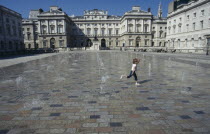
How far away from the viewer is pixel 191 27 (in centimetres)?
3816

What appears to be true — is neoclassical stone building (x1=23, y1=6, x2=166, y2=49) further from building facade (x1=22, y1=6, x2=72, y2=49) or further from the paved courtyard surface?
the paved courtyard surface

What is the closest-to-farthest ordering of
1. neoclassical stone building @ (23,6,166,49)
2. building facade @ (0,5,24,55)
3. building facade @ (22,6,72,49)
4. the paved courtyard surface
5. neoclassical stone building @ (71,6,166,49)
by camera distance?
the paved courtyard surface, building facade @ (0,5,24,55), building facade @ (22,6,72,49), neoclassical stone building @ (23,6,166,49), neoclassical stone building @ (71,6,166,49)

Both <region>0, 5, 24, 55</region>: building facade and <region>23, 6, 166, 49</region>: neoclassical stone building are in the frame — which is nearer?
<region>0, 5, 24, 55</region>: building facade

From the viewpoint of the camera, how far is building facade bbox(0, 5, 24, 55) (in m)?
37.4

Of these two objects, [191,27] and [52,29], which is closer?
[191,27]

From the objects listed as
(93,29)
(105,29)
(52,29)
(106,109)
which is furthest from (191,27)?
(52,29)

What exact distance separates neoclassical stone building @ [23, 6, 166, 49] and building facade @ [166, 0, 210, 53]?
648 inches

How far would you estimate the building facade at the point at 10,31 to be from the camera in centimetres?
3744

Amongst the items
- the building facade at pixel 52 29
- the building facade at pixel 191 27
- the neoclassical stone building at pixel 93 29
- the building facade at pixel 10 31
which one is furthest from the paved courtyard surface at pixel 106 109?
the building facade at pixel 52 29

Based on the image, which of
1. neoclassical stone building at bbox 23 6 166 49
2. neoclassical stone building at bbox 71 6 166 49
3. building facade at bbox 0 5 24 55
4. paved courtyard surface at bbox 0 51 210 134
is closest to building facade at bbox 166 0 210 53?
neoclassical stone building at bbox 23 6 166 49

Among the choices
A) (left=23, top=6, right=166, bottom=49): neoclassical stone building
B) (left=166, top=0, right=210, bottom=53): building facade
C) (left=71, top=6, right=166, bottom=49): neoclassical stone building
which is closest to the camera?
(left=166, top=0, right=210, bottom=53): building facade

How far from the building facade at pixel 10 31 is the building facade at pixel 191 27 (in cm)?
4148

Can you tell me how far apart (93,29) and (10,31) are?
1667 inches

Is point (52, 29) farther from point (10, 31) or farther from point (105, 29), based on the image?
point (10, 31)
